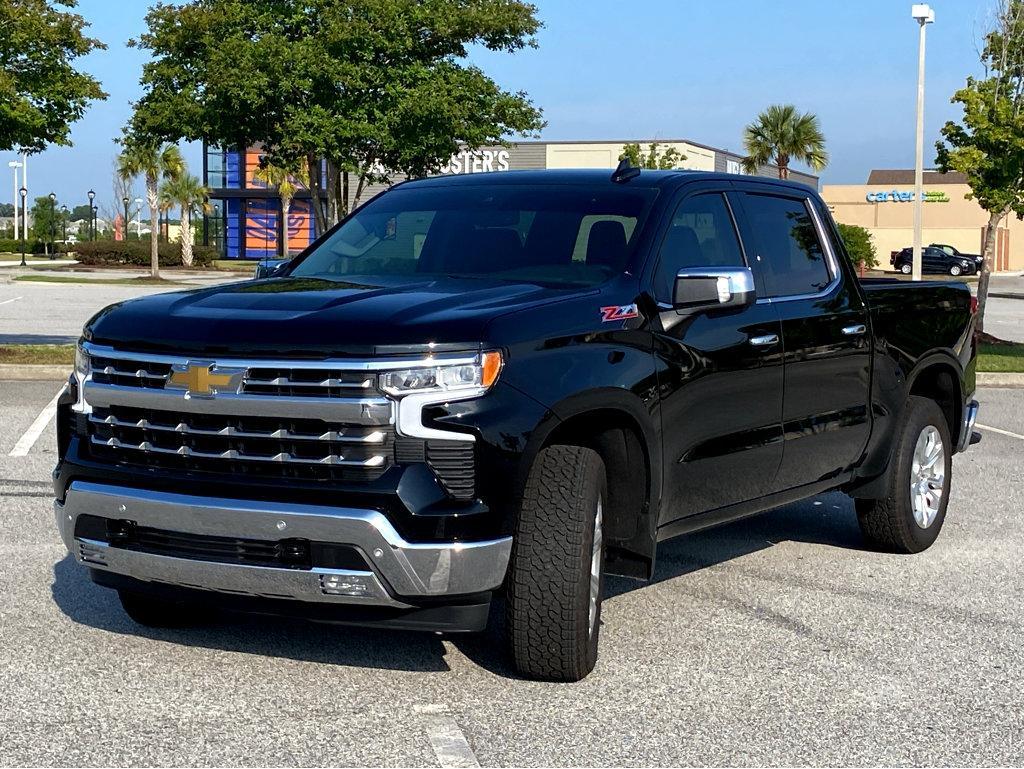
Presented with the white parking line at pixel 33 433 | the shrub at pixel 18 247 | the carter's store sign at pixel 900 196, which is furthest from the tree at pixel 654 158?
the shrub at pixel 18 247

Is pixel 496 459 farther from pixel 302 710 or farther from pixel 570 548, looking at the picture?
pixel 302 710

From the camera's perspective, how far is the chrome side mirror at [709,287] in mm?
5719

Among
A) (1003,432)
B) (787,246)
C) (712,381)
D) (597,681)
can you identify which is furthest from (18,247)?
(597,681)

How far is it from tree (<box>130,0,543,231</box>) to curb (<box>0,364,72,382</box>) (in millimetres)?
11365

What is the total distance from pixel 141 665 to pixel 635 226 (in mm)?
2636

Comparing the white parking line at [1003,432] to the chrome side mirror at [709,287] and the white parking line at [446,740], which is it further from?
the white parking line at [446,740]

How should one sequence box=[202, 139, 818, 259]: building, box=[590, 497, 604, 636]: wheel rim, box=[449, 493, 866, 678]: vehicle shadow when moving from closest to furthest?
box=[590, 497, 604, 636]: wheel rim, box=[449, 493, 866, 678]: vehicle shadow, box=[202, 139, 818, 259]: building

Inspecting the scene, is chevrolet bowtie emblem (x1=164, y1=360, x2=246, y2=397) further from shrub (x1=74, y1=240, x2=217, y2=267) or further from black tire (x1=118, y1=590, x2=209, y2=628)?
shrub (x1=74, y1=240, x2=217, y2=267)

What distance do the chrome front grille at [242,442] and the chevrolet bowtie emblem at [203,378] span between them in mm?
95

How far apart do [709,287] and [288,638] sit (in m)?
2.19

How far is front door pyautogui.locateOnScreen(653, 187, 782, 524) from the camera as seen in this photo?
18.9 feet

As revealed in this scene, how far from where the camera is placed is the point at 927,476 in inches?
312

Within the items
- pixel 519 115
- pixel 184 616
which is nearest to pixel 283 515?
pixel 184 616

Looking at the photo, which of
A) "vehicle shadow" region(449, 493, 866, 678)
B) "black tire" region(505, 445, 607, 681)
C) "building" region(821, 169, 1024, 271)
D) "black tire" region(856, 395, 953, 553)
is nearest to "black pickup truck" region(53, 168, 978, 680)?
"black tire" region(505, 445, 607, 681)
